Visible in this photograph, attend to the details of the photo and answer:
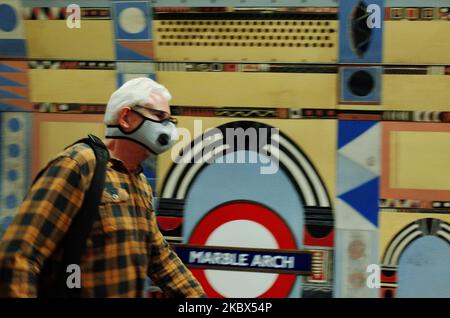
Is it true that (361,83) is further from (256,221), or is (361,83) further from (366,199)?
(256,221)

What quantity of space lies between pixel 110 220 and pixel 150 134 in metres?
0.41

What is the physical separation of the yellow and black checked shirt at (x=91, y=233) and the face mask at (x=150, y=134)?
0.41ft

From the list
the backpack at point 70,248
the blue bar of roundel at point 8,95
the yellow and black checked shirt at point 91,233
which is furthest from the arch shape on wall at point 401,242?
the blue bar of roundel at point 8,95

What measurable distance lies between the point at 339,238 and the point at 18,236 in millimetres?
Result: 1906

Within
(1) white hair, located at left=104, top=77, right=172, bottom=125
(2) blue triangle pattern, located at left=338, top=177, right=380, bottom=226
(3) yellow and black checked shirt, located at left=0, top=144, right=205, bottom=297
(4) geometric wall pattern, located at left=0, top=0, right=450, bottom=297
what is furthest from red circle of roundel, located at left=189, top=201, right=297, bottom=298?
(1) white hair, located at left=104, top=77, right=172, bottom=125

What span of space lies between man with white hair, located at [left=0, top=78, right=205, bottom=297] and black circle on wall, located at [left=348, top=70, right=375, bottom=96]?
127cm

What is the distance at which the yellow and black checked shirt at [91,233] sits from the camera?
1.99 metres

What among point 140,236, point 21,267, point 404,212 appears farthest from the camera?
point 404,212

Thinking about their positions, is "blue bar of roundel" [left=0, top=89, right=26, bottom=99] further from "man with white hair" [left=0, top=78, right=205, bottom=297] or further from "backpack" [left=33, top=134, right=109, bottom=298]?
"backpack" [left=33, top=134, right=109, bottom=298]

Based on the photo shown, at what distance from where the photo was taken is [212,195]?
3498mm

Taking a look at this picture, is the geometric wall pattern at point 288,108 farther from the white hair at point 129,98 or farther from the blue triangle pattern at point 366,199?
the white hair at point 129,98

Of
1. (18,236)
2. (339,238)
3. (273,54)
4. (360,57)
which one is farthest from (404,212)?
(18,236)
